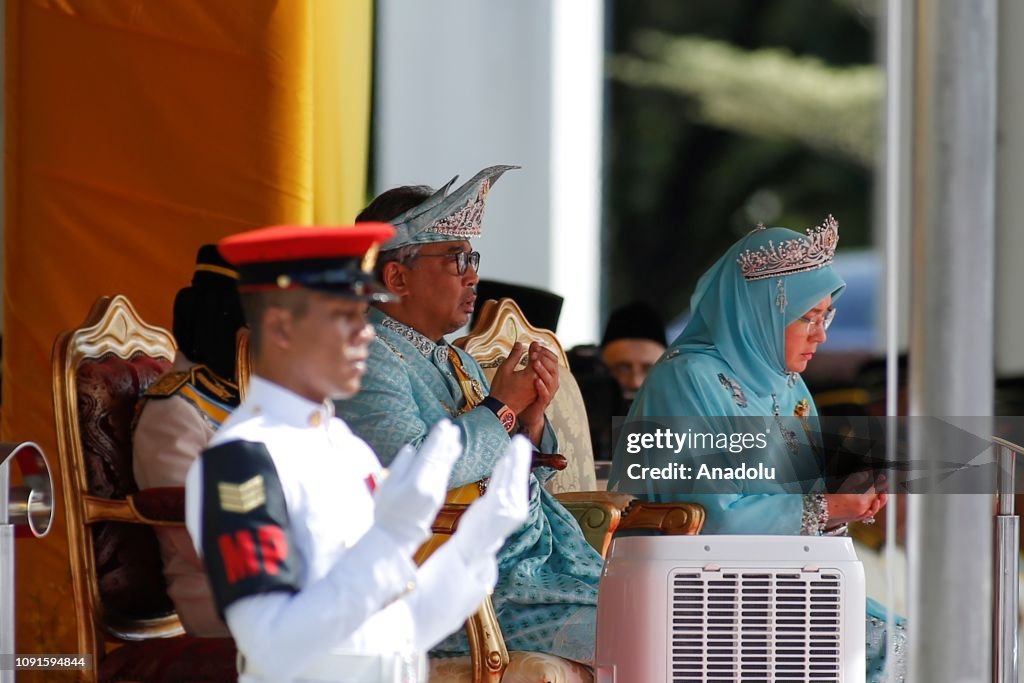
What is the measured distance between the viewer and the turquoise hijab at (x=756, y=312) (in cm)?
371

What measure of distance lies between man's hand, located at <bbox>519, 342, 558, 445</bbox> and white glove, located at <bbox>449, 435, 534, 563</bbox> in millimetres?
1290

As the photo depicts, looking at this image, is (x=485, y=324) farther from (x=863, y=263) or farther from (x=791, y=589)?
(x=863, y=263)

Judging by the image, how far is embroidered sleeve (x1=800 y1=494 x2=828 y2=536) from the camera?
11.8ft

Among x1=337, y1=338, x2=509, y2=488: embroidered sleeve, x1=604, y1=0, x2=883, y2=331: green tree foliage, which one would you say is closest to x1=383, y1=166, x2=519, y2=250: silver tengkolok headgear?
x1=337, y1=338, x2=509, y2=488: embroidered sleeve

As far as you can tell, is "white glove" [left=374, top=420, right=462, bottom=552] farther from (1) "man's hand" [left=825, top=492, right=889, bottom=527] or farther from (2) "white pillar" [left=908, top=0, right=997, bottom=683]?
(1) "man's hand" [left=825, top=492, right=889, bottom=527]

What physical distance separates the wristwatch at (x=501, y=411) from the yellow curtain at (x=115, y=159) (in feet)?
3.45

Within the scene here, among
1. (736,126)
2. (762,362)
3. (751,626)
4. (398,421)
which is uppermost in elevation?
(736,126)

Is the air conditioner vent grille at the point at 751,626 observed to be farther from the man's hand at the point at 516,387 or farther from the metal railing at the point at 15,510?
the metal railing at the point at 15,510

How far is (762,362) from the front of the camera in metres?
3.72

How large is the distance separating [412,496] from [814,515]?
1787mm

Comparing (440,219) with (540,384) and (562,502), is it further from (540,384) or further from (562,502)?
(562,502)

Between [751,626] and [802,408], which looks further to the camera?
[802,408]

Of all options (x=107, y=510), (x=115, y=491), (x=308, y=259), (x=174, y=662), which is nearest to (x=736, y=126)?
(x=115, y=491)
